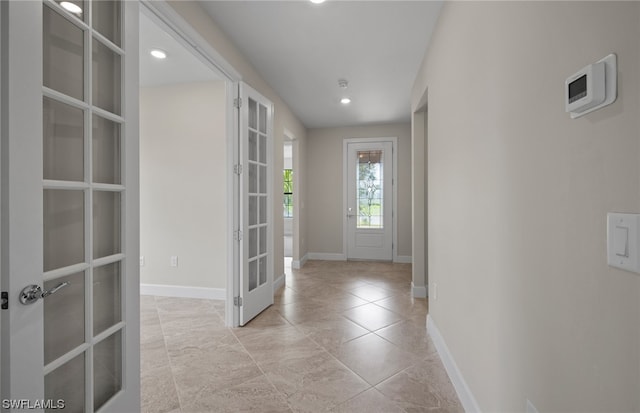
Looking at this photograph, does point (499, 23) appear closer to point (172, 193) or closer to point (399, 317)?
point (399, 317)

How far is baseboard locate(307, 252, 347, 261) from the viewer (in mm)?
6266

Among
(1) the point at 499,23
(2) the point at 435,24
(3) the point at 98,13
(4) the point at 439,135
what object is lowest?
(4) the point at 439,135

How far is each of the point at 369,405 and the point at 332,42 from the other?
2849mm

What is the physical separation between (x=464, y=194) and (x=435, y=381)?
1.24 m

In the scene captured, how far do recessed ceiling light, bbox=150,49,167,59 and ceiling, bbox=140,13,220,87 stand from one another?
1.4 inches

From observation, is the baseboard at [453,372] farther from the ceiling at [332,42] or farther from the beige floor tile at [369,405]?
the ceiling at [332,42]

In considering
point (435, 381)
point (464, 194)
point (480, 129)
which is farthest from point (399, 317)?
point (480, 129)

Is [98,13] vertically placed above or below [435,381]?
above

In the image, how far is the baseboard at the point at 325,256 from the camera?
6.27 meters

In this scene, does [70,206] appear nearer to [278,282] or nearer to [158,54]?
[158,54]

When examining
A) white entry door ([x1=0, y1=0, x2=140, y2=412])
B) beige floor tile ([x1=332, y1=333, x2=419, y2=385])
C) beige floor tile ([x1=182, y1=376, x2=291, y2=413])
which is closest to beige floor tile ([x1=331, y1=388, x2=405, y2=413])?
beige floor tile ([x1=332, y1=333, x2=419, y2=385])

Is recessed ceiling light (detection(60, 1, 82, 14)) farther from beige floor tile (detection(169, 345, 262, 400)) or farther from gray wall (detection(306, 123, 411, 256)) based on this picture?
gray wall (detection(306, 123, 411, 256))

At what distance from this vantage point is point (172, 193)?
3975 millimetres

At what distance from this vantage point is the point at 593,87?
727 mm
